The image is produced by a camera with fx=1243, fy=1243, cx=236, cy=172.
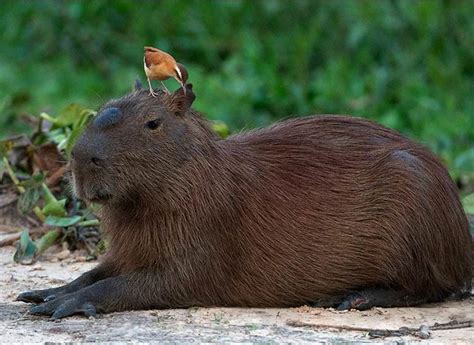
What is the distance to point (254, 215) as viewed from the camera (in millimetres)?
5223

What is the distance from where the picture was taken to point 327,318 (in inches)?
196

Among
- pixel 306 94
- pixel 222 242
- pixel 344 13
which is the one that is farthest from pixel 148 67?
pixel 344 13

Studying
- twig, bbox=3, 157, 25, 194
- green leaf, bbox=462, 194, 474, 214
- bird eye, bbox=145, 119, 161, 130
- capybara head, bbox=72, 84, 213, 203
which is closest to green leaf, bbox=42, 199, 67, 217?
twig, bbox=3, 157, 25, 194

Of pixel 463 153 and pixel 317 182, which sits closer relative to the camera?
pixel 317 182

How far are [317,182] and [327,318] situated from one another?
65cm

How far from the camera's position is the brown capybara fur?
16.5ft

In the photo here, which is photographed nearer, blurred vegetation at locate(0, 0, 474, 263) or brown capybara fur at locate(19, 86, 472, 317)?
brown capybara fur at locate(19, 86, 472, 317)

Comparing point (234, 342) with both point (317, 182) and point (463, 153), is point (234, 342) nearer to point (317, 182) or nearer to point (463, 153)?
point (317, 182)

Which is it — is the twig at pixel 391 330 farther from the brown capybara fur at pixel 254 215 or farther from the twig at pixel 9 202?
the twig at pixel 9 202

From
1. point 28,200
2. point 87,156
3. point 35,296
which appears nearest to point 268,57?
point 28,200

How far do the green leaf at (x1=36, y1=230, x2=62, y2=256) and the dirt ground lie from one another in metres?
0.66

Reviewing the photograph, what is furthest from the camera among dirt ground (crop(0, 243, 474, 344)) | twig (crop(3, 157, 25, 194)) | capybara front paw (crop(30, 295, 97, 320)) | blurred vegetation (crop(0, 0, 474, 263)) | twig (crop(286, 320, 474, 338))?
blurred vegetation (crop(0, 0, 474, 263))

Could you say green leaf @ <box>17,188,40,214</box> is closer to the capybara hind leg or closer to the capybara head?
the capybara head

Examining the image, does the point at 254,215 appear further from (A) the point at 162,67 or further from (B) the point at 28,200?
(B) the point at 28,200
